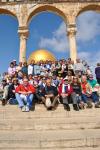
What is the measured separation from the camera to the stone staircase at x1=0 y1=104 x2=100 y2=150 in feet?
28.3

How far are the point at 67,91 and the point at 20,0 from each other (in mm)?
17003

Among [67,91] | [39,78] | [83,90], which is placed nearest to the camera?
[67,91]

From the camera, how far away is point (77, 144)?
866cm

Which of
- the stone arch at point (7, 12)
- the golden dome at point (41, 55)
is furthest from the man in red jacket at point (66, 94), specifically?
the golden dome at point (41, 55)

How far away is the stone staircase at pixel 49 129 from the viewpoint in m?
8.63

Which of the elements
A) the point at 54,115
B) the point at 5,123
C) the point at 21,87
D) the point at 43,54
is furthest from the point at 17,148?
the point at 43,54

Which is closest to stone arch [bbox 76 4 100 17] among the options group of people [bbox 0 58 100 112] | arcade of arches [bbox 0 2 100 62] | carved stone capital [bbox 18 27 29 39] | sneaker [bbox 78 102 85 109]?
arcade of arches [bbox 0 2 100 62]

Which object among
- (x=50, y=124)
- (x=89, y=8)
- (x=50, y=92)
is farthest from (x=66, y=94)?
(x=89, y=8)

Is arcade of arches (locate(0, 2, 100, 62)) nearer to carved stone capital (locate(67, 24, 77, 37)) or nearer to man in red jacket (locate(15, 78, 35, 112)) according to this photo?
carved stone capital (locate(67, 24, 77, 37))

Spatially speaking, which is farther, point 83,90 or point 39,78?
point 39,78

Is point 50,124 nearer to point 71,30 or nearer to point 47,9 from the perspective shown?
point 71,30

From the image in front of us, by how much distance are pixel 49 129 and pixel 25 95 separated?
2.85 metres

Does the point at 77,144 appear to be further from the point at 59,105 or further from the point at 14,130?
the point at 59,105

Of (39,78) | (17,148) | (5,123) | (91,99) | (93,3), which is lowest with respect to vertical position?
(17,148)
